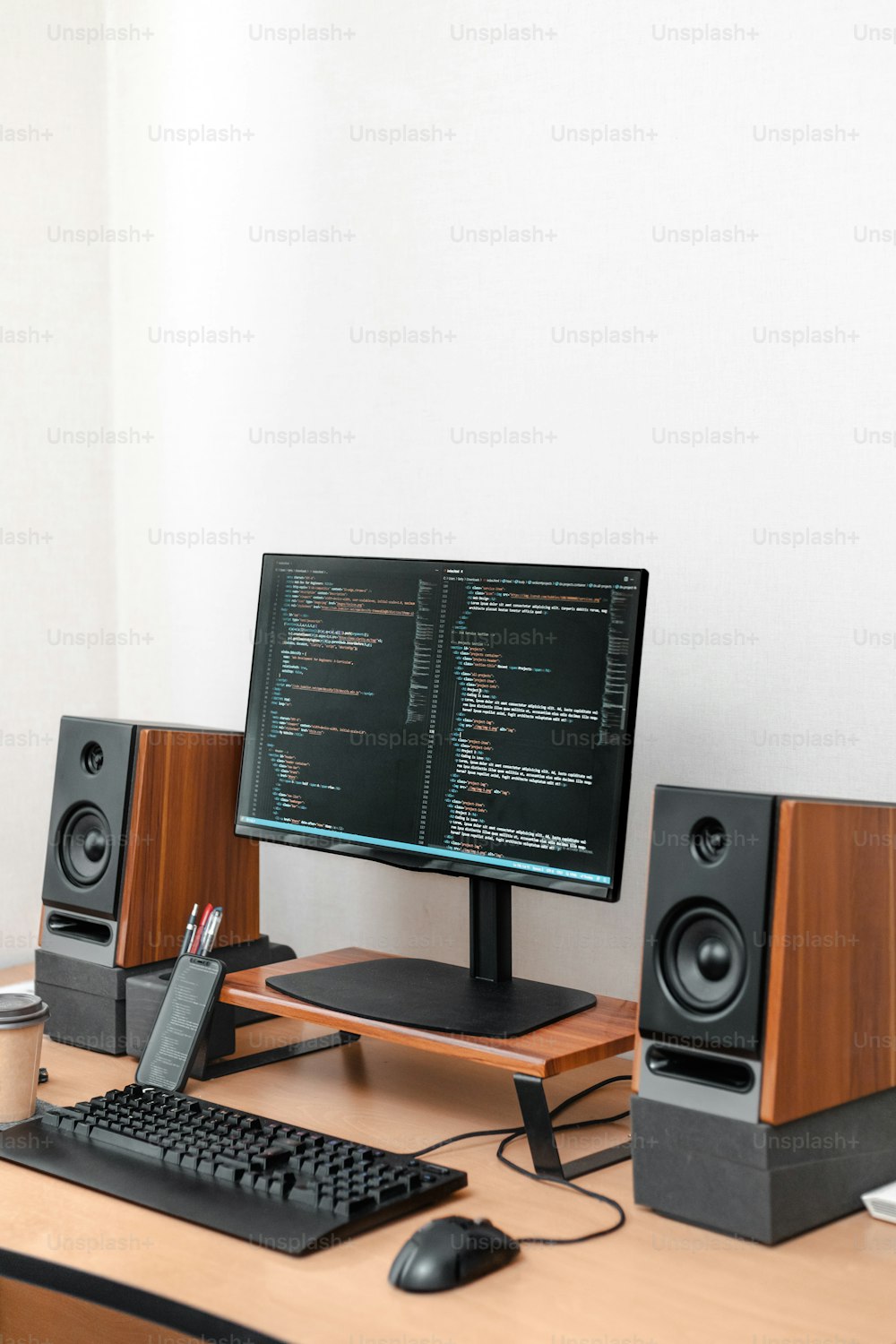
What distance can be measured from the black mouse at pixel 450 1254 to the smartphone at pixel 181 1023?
43 cm

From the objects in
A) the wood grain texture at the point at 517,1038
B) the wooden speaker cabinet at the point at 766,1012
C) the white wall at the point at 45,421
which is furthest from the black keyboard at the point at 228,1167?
the white wall at the point at 45,421

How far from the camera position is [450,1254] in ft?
3.22

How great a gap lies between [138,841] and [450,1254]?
2.38ft

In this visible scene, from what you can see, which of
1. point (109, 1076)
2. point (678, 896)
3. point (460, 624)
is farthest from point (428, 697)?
point (109, 1076)

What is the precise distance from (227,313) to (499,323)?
49 centimetres

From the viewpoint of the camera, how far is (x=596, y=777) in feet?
4.28

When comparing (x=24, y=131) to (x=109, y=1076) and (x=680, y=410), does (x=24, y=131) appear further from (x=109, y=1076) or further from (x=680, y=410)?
(x=109, y=1076)

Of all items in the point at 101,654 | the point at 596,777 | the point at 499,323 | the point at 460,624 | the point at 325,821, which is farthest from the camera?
the point at 101,654

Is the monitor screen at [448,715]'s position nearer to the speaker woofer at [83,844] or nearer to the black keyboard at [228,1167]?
the speaker woofer at [83,844]

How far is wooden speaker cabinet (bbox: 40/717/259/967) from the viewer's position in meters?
1.57

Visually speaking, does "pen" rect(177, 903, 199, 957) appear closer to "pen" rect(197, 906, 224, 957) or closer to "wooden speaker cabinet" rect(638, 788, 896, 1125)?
"pen" rect(197, 906, 224, 957)

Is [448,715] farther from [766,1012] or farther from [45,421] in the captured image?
[45,421]

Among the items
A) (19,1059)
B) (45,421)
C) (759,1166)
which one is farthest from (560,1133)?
(45,421)

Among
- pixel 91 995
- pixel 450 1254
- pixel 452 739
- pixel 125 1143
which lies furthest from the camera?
pixel 91 995
